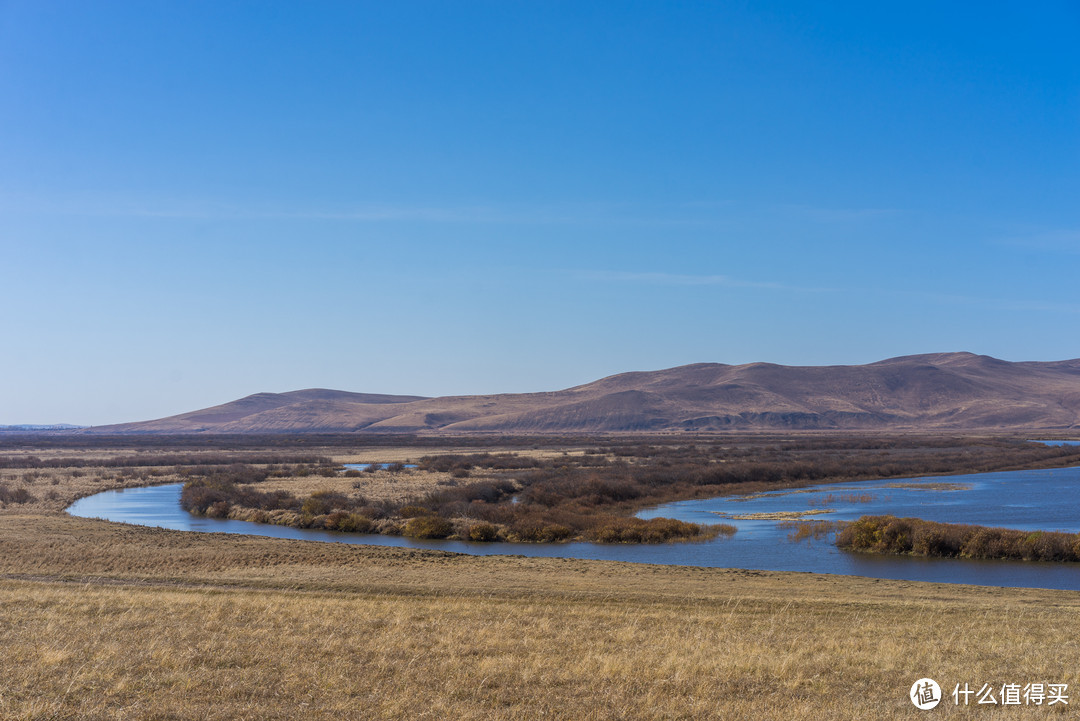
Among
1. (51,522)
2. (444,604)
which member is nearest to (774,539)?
(444,604)

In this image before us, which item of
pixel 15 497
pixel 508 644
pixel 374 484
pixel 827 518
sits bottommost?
pixel 827 518

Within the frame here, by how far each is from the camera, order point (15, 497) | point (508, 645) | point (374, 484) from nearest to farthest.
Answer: point (508, 645), point (15, 497), point (374, 484)

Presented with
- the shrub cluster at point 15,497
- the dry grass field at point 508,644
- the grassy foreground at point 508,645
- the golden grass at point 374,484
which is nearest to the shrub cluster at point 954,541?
the grassy foreground at point 508,645

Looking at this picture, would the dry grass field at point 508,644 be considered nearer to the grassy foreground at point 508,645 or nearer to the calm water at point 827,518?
the grassy foreground at point 508,645

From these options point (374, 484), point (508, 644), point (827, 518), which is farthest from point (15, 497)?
point (508, 644)

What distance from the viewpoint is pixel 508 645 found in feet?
40.9

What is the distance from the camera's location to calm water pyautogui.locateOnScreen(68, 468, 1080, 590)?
88.4 feet

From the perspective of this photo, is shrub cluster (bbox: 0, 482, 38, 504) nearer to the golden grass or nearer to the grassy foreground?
the golden grass

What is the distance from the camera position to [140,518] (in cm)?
4325

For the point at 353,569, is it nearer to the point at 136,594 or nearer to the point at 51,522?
the point at 136,594

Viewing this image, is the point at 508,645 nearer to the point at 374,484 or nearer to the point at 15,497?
the point at 15,497

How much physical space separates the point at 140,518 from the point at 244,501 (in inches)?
218

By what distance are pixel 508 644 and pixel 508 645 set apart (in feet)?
0.23

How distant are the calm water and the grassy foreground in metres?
4.87
